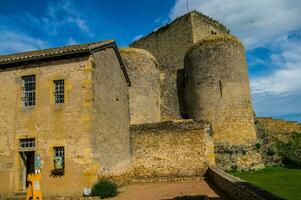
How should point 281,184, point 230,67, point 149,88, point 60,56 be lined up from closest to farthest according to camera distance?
point 281,184 < point 60,56 < point 230,67 < point 149,88

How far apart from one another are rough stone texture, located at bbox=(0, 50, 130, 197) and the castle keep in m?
0.05

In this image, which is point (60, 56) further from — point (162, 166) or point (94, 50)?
point (162, 166)

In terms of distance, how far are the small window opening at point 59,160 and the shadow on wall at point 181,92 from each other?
12.8 m

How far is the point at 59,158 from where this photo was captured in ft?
46.9

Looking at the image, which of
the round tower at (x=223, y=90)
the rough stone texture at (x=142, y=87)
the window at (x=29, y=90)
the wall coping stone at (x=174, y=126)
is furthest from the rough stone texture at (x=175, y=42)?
the window at (x=29, y=90)

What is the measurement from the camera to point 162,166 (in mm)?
19328

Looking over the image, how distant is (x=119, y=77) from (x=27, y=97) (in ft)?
19.1

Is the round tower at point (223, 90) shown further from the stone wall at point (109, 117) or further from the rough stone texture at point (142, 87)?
the stone wall at point (109, 117)

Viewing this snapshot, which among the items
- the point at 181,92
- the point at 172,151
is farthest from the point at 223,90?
the point at 181,92

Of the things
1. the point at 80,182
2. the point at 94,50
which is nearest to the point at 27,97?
the point at 94,50

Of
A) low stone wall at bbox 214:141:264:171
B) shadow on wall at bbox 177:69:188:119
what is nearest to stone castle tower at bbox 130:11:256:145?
low stone wall at bbox 214:141:264:171

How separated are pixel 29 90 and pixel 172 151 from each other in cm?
900

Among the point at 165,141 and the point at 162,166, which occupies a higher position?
the point at 165,141

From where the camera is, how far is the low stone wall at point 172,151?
61.9 ft
